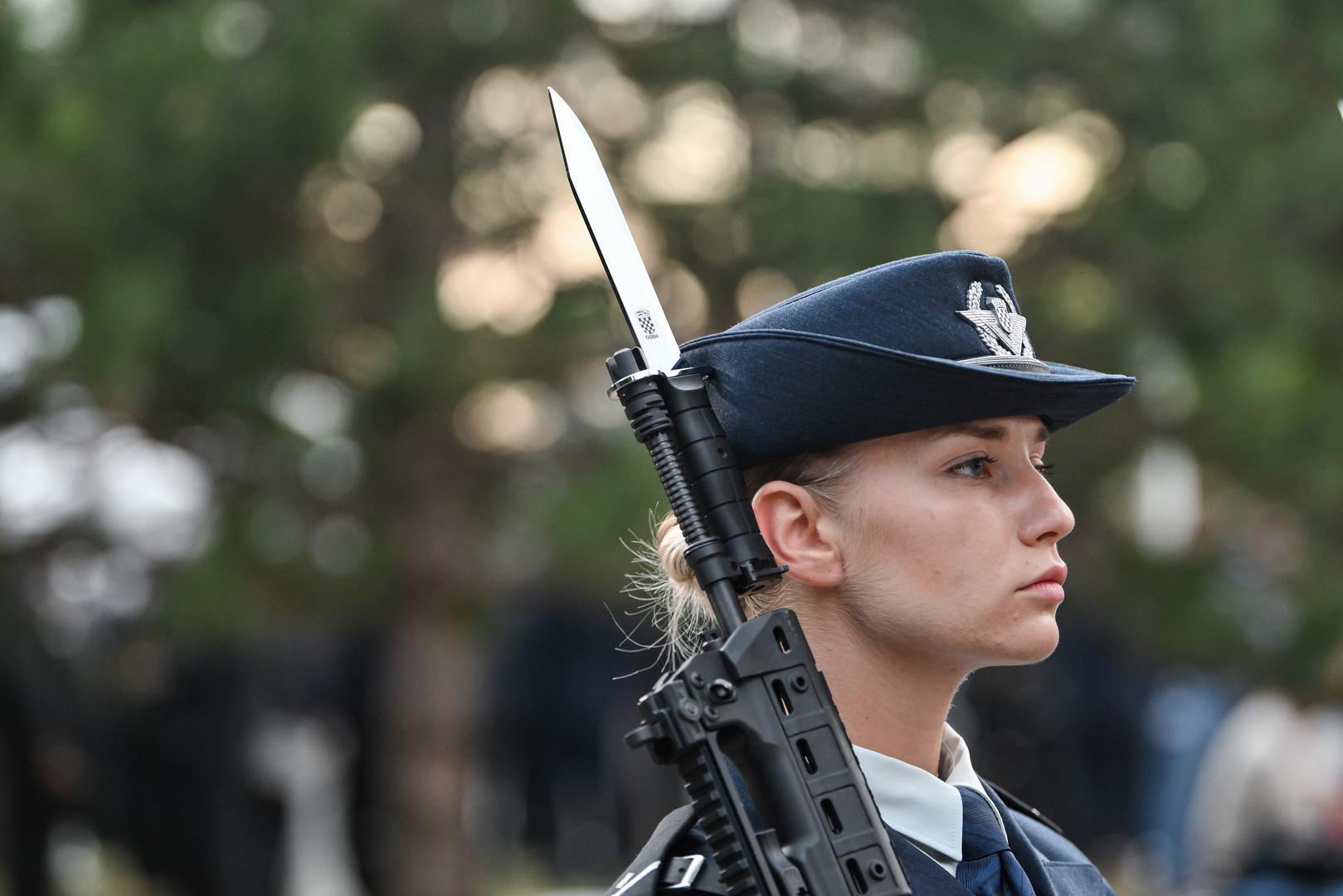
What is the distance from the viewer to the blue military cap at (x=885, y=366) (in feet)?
7.11

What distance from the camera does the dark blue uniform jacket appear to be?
215 cm

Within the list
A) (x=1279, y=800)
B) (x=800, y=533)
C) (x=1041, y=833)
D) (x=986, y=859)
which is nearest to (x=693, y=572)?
(x=800, y=533)

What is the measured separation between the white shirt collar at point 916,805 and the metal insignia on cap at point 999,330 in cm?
47

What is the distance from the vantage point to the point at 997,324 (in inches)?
90.1

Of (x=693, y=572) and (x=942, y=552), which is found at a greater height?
(x=693, y=572)

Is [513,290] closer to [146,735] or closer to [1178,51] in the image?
[1178,51]

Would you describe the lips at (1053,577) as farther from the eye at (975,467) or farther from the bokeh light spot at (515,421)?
the bokeh light spot at (515,421)

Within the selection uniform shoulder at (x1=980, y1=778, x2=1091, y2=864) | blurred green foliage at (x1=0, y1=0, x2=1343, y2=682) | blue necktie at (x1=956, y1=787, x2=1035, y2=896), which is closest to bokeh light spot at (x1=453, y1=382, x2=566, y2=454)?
blurred green foliage at (x1=0, y1=0, x2=1343, y2=682)

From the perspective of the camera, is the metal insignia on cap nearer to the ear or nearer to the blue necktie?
the ear

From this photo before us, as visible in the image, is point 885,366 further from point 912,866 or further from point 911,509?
point 912,866

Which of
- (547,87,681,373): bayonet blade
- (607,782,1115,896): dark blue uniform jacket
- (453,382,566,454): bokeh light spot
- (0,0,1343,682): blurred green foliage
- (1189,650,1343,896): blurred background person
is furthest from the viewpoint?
(453,382,566,454): bokeh light spot

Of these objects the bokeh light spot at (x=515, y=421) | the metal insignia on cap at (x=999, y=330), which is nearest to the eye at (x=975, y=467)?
the metal insignia on cap at (x=999, y=330)

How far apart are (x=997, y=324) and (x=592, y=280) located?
14.3ft

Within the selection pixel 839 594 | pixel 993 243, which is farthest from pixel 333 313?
pixel 839 594
